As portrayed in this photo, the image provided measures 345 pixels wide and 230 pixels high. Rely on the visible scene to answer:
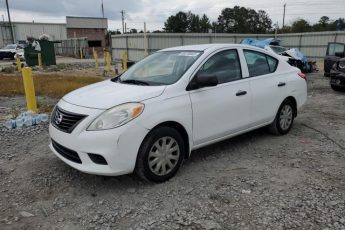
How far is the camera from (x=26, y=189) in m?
4.01

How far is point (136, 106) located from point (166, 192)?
1027mm

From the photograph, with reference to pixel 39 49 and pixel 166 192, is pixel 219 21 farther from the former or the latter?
pixel 166 192

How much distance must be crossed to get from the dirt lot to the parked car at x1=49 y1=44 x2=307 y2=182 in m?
0.34

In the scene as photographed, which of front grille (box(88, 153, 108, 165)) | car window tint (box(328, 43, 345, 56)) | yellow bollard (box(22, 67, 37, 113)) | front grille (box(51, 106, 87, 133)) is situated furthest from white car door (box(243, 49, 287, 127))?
car window tint (box(328, 43, 345, 56))

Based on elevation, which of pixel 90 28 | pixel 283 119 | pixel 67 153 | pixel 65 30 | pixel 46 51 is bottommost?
pixel 283 119

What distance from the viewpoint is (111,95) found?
13.2 feet

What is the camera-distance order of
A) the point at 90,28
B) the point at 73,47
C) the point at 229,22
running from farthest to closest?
the point at 229,22, the point at 90,28, the point at 73,47

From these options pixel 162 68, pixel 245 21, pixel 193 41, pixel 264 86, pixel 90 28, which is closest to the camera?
pixel 162 68

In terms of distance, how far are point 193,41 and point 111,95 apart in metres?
23.1

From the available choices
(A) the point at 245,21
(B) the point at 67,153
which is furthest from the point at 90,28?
(B) the point at 67,153

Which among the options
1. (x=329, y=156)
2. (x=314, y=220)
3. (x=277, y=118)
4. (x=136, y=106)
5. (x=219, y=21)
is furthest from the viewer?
(x=219, y=21)

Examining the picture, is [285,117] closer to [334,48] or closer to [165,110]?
[165,110]

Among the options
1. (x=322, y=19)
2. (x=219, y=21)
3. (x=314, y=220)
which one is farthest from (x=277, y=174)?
(x=219, y=21)

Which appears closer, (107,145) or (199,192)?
(107,145)
